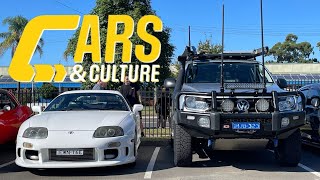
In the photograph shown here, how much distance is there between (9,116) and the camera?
8.62 m

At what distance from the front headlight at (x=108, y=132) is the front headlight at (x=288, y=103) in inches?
101

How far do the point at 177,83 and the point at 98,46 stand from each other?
64.8ft

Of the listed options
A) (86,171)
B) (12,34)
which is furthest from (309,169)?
(12,34)

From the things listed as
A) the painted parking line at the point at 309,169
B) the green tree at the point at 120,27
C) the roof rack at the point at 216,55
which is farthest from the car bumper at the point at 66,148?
the green tree at the point at 120,27

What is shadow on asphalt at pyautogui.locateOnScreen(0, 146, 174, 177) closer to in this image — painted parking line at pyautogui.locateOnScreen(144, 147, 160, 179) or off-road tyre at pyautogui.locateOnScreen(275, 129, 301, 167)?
painted parking line at pyautogui.locateOnScreen(144, 147, 160, 179)

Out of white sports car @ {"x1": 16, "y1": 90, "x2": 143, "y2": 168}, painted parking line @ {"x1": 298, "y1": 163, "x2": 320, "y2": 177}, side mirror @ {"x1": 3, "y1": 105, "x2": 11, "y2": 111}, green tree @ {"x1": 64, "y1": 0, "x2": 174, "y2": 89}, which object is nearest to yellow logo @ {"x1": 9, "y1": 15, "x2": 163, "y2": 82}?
green tree @ {"x1": 64, "y1": 0, "x2": 174, "y2": 89}

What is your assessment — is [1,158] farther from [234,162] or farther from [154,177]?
[234,162]

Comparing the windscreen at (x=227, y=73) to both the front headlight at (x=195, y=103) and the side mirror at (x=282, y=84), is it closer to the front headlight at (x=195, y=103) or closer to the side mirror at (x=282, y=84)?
the side mirror at (x=282, y=84)

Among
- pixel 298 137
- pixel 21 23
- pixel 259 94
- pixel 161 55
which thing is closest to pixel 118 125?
pixel 259 94

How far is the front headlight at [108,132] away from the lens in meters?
6.51

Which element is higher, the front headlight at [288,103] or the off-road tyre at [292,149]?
the front headlight at [288,103]

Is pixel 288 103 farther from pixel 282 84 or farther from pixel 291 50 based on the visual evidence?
pixel 291 50

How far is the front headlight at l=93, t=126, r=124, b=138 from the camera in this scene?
6.51 meters

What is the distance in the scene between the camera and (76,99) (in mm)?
8164
